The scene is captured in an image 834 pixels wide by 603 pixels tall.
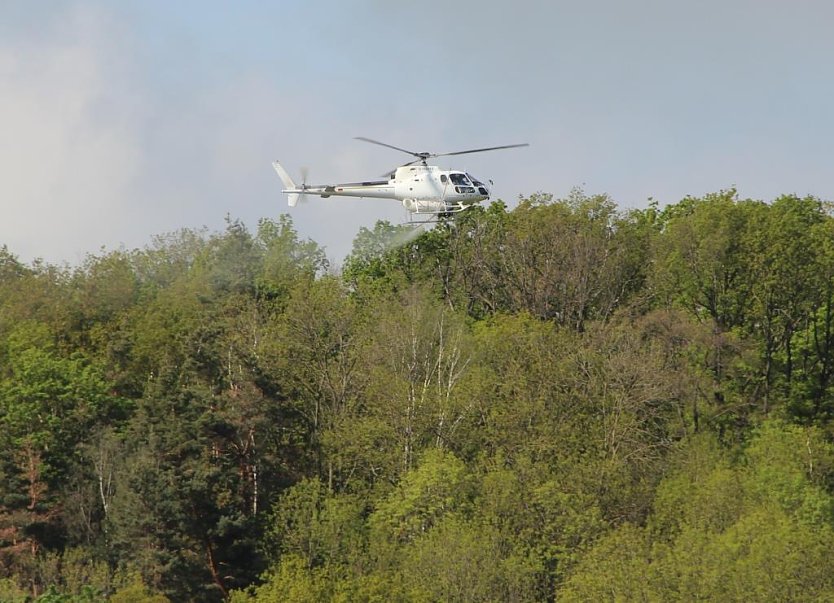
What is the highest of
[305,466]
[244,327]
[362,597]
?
[244,327]

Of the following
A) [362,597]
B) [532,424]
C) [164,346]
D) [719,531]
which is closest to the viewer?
[362,597]

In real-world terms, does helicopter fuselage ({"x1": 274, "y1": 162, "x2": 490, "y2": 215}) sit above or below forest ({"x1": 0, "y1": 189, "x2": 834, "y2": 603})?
above

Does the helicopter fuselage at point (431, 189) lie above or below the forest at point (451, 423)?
above

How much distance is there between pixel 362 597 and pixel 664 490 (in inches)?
546

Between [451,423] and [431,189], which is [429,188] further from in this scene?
[451,423]

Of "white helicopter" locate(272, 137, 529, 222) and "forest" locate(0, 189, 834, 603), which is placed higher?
"white helicopter" locate(272, 137, 529, 222)

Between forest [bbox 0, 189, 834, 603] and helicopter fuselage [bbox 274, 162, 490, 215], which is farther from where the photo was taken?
helicopter fuselage [bbox 274, 162, 490, 215]

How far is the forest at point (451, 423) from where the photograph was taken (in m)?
69.1

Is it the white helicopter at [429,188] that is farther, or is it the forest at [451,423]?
the white helicopter at [429,188]

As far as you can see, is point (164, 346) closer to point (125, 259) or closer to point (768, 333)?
point (125, 259)

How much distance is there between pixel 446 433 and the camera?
254 feet

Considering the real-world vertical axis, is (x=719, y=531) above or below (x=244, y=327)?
below

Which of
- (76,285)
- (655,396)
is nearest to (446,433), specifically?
(655,396)

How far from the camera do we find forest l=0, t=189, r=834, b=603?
69.1 m
